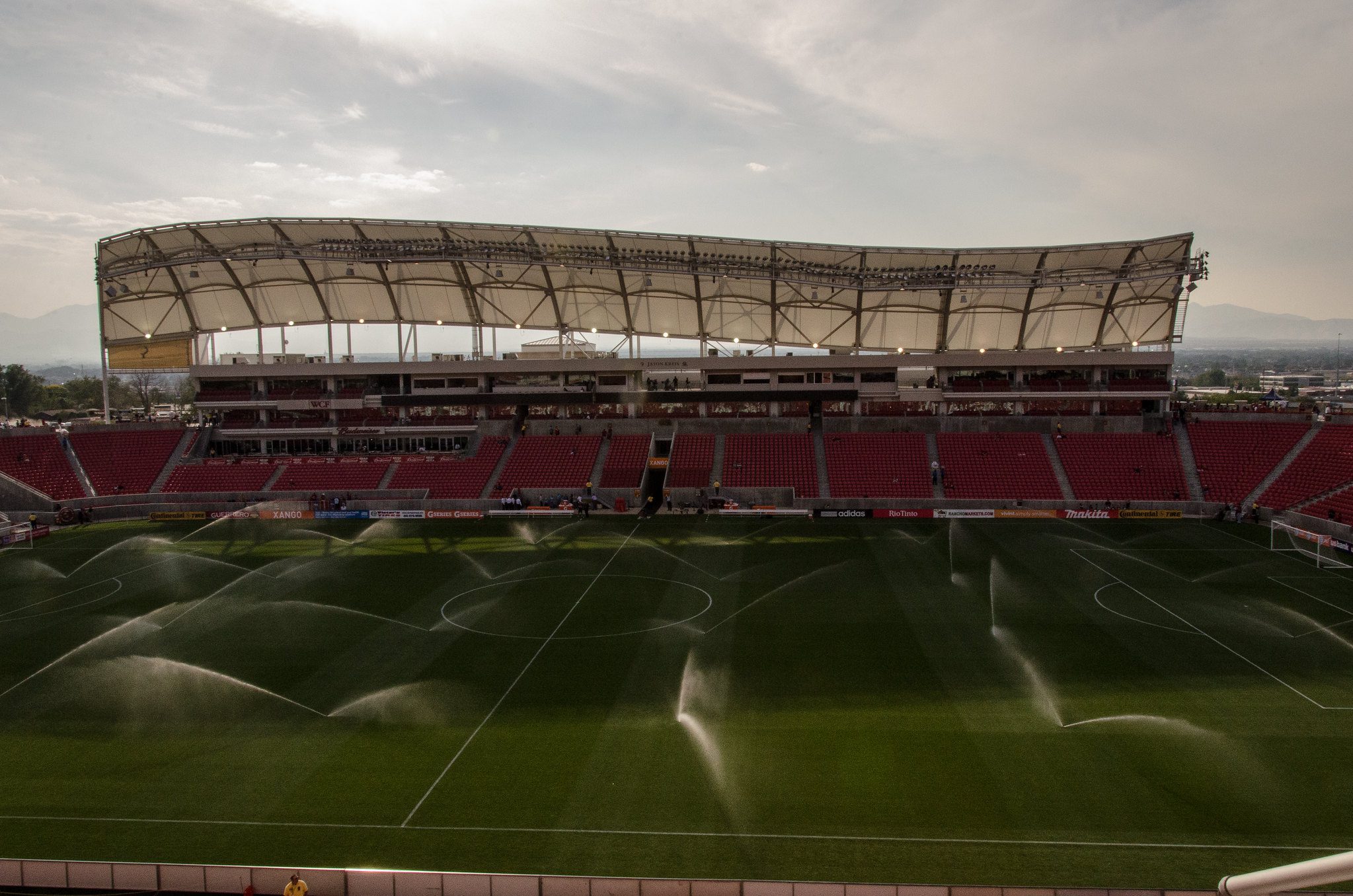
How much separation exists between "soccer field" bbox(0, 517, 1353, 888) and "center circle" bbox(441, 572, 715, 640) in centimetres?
15

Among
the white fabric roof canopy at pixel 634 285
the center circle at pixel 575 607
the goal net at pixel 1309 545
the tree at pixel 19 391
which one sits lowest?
the center circle at pixel 575 607

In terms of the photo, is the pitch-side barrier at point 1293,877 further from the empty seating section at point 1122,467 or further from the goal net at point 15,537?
the goal net at point 15,537

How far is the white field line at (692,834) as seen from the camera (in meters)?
11.9

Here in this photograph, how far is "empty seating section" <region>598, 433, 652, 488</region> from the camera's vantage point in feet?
145

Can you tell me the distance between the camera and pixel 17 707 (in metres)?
17.7

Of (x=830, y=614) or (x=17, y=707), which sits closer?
(x=17, y=707)

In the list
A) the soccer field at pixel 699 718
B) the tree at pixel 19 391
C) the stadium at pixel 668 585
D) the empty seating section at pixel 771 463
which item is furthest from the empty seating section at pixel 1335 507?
the tree at pixel 19 391

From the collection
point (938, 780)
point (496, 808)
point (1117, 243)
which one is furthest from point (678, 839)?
point (1117, 243)

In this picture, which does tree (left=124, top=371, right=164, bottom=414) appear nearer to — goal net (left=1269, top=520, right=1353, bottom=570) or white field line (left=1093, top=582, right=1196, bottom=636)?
white field line (left=1093, top=582, right=1196, bottom=636)

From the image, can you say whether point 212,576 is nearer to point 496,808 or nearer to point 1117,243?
point 496,808

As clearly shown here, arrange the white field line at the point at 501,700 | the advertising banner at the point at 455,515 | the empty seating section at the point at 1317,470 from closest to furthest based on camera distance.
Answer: the white field line at the point at 501,700, the empty seating section at the point at 1317,470, the advertising banner at the point at 455,515

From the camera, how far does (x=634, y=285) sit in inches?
1978

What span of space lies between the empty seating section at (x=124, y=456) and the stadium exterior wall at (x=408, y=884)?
4135cm

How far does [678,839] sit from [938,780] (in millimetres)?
5109
